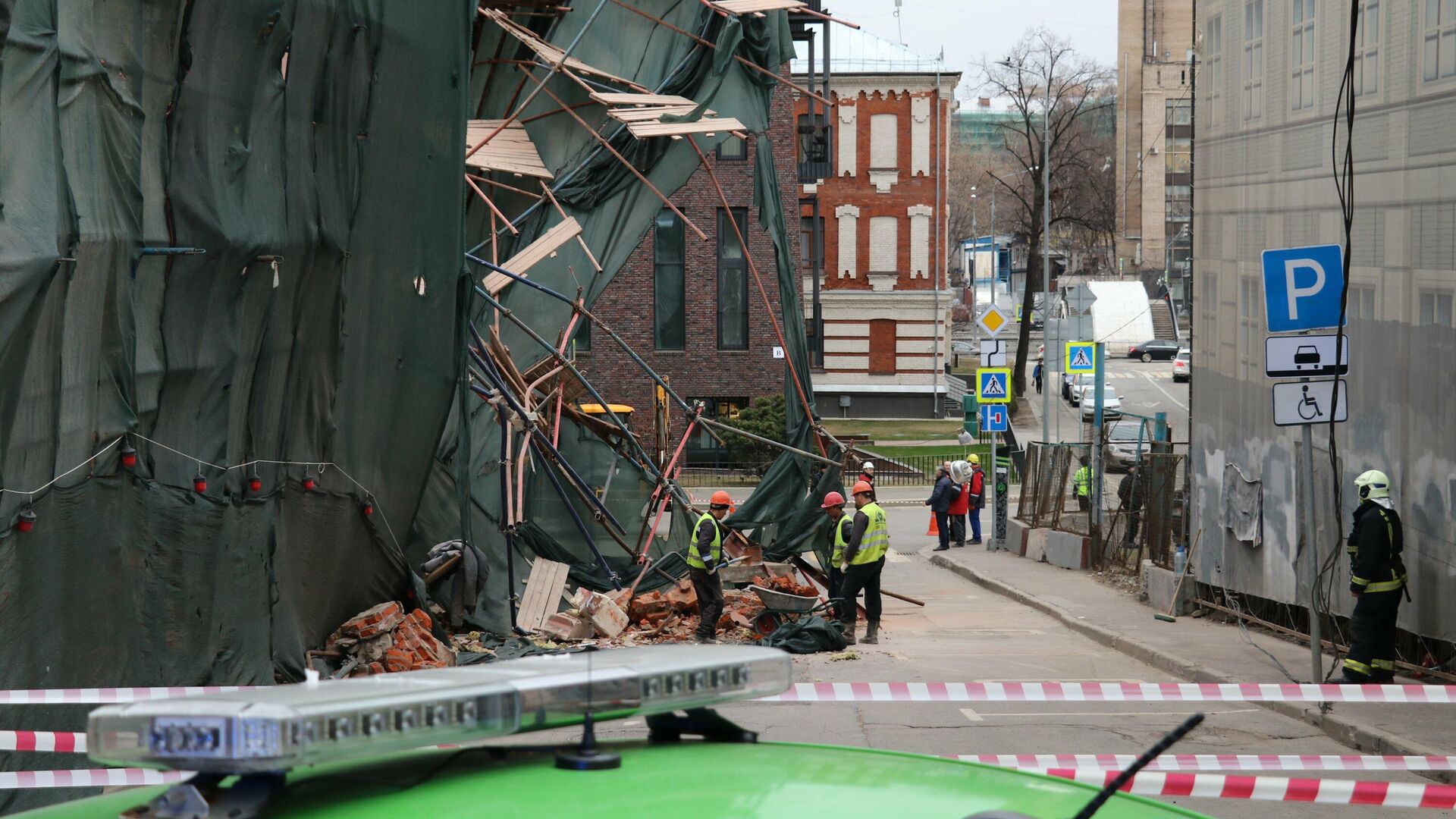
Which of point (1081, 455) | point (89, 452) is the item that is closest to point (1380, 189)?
point (89, 452)

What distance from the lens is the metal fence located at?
19000 mm

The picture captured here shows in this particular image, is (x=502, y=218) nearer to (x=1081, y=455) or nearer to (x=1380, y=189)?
(x=1380, y=189)

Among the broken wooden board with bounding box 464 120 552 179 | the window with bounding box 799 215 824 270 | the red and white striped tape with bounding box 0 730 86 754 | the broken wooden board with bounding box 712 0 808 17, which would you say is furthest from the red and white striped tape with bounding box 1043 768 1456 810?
the window with bounding box 799 215 824 270

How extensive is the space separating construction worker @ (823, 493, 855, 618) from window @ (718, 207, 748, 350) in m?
26.3

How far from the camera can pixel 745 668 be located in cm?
289

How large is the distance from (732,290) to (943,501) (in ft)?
60.5

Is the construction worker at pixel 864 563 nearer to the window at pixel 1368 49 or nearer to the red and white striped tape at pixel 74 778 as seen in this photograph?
the window at pixel 1368 49

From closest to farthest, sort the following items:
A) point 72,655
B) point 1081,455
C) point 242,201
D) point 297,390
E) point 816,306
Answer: point 72,655, point 242,201, point 297,390, point 1081,455, point 816,306

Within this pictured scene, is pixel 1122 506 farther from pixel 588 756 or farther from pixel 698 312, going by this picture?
pixel 698 312

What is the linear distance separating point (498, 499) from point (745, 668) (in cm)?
1473

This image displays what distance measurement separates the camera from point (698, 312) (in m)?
45.2

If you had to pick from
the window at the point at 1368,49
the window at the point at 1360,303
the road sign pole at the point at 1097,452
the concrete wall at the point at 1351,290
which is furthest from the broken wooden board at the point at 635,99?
the road sign pole at the point at 1097,452

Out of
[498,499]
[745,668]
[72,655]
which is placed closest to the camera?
[745,668]

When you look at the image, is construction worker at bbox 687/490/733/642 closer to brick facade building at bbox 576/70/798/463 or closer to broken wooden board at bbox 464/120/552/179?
broken wooden board at bbox 464/120/552/179
